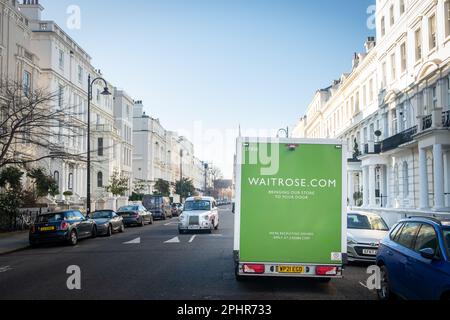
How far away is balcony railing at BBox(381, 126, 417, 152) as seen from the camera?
2684 centimetres

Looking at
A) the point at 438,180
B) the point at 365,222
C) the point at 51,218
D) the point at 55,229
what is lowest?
the point at 55,229

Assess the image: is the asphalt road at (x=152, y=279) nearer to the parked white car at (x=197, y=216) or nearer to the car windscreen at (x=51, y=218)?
the car windscreen at (x=51, y=218)

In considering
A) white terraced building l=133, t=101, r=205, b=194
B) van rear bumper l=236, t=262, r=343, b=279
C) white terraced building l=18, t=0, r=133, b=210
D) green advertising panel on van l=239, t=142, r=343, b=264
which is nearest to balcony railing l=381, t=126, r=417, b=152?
white terraced building l=18, t=0, r=133, b=210

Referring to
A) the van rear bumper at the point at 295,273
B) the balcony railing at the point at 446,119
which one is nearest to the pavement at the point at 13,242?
the van rear bumper at the point at 295,273

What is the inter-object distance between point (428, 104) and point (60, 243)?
68.2 feet

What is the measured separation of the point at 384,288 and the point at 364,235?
16.3 ft

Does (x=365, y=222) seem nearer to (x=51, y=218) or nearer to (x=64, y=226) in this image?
(x=64, y=226)

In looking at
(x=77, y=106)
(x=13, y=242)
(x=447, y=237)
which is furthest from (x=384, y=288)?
(x=77, y=106)

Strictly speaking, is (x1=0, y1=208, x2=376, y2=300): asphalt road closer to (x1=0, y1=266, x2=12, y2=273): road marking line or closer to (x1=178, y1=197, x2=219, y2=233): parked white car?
(x1=0, y1=266, x2=12, y2=273): road marking line

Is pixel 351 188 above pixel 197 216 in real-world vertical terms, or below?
above

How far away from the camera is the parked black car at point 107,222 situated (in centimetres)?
2409

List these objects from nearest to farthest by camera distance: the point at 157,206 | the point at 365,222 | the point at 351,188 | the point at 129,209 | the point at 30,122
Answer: the point at 365,222 < the point at 30,122 < the point at 129,209 < the point at 351,188 < the point at 157,206

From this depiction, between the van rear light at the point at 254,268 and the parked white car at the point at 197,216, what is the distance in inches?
619

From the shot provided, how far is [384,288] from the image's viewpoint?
8562 mm
